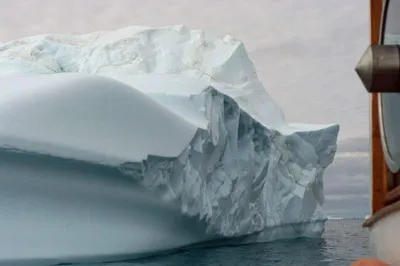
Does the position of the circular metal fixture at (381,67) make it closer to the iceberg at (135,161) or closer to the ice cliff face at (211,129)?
the iceberg at (135,161)

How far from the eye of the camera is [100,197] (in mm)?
6605

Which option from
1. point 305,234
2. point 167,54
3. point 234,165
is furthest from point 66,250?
point 305,234

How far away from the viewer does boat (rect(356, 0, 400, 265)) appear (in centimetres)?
68

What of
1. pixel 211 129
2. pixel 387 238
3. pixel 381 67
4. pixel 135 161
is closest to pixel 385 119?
pixel 387 238

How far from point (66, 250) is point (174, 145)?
2145mm

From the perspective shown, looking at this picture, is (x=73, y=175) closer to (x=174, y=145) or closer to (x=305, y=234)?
(x=174, y=145)

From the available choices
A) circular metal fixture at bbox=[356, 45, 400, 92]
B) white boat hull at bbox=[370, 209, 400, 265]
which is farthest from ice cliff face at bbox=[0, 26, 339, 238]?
circular metal fixture at bbox=[356, 45, 400, 92]

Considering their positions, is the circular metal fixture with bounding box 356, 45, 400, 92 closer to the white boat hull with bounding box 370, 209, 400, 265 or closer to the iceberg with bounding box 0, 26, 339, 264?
the white boat hull with bounding box 370, 209, 400, 265

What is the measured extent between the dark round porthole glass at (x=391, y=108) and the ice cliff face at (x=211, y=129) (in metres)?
5.65

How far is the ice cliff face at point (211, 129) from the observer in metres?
8.02

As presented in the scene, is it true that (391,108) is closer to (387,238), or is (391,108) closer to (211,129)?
(387,238)

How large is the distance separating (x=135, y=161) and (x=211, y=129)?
2426 millimetres

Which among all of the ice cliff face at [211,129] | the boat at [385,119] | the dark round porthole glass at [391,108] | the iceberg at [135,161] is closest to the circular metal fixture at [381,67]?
the boat at [385,119]

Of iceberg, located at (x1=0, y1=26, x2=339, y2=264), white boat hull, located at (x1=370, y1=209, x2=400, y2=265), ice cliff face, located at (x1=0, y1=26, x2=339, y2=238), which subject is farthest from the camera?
ice cliff face, located at (x1=0, y1=26, x2=339, y2=238)
